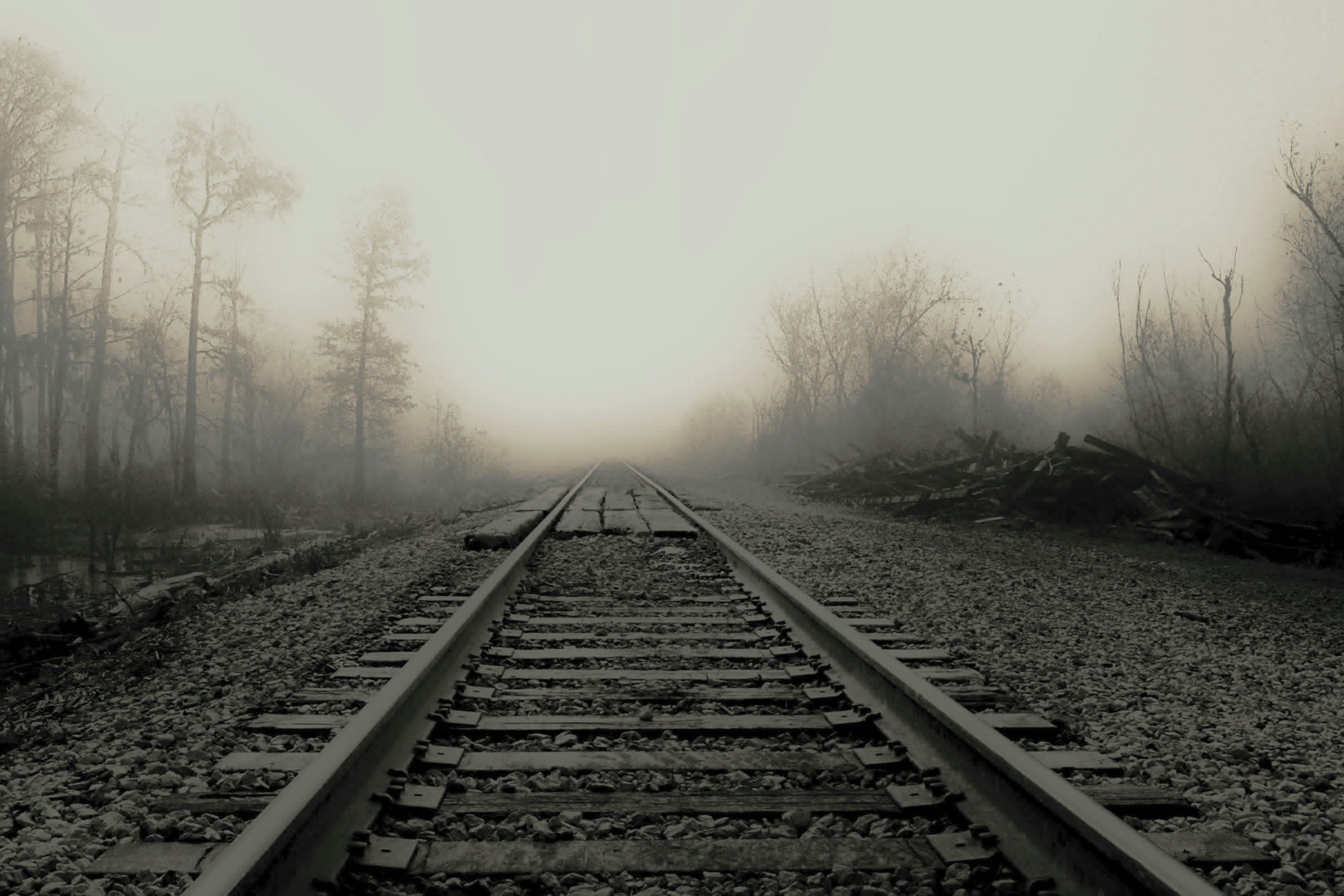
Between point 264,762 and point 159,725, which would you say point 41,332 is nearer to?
point 159,725

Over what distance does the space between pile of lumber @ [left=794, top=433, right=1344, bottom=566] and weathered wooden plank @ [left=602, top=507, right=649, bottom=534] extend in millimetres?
5139

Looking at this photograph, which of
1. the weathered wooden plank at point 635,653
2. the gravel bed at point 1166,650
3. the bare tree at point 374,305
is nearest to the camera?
the gravel bed at point 1166,650

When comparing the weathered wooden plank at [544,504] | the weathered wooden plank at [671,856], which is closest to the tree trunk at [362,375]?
the weathered wooden plank at [544,504]

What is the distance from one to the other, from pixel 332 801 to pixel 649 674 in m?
1.78

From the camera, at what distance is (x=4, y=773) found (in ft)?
8.93

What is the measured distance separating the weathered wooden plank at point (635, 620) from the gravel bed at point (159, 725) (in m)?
0.91

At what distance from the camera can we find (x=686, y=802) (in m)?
2.34

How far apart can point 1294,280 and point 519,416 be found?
3683 inches

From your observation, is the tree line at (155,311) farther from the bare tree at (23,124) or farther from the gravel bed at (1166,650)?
the gravel bed at (1166,650)

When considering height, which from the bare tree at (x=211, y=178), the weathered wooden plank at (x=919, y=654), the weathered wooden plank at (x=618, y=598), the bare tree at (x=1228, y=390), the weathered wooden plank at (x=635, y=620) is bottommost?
the weathered wooden plank at (x=919, y=654)

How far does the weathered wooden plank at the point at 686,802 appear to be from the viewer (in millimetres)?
2297

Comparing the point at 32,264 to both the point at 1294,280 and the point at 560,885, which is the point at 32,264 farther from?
the point at 1294,280

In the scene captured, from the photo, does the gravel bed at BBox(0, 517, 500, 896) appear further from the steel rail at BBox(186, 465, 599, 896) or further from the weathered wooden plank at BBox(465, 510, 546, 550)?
the weathered wooden plank at BBox(465, 510, 546, 550)

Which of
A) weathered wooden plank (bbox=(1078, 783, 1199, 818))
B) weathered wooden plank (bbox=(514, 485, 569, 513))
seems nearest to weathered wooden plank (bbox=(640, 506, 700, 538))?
weathered wooden plank (bbox=(514, 485, 569, 513))
